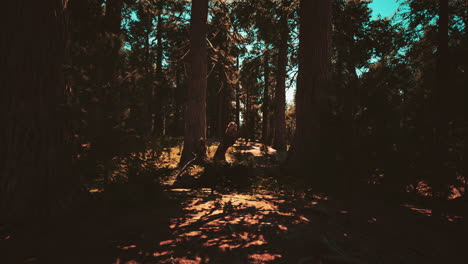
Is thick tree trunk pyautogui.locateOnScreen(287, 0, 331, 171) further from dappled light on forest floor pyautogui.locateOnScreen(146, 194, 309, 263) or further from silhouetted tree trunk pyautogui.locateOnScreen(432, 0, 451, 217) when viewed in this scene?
silhouetted tree trunk pyautogui.locateOnScreen(432, 0, 451, 217)

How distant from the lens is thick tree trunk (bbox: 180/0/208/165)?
32.2 feet

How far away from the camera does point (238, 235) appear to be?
150 inches

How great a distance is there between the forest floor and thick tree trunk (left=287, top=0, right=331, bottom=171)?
2.41 m

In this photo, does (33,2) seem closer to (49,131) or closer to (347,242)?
(49,131)

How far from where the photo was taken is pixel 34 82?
12.8ft

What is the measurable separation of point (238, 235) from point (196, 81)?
744 centimetres

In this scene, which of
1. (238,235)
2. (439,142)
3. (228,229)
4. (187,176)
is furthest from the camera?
(187,176)

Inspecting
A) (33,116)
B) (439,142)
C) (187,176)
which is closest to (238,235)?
(187,176)

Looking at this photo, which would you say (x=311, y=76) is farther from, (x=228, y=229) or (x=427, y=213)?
(x=228, y=229)

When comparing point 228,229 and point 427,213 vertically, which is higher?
point 427,213

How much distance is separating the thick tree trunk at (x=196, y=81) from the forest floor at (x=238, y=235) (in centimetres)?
477

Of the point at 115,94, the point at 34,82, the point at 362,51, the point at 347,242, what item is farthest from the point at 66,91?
the point at 362,51

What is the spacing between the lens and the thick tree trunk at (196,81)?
9.83 meters

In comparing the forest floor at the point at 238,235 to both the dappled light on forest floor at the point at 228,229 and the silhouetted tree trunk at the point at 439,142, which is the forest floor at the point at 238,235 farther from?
the silhouetted tree trunk at the point at 439,142
